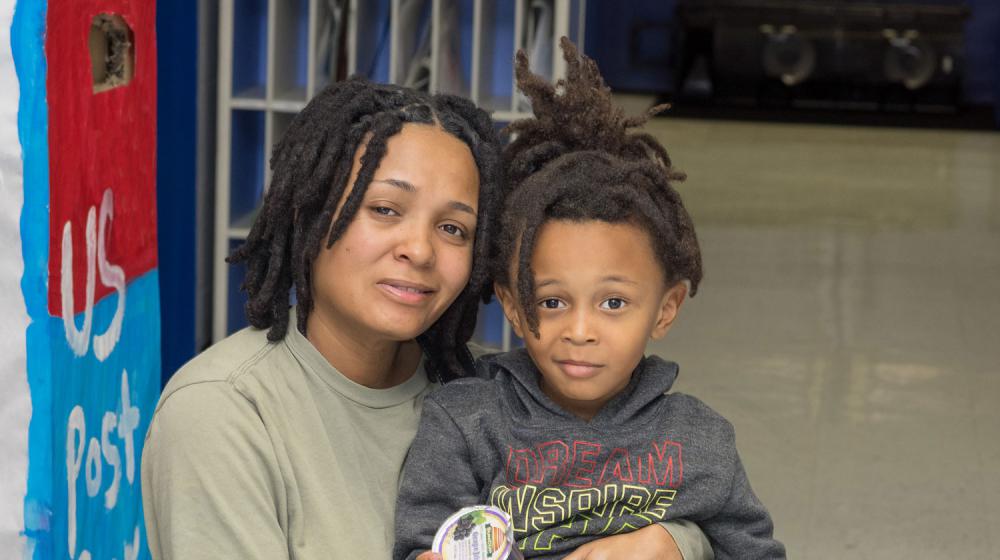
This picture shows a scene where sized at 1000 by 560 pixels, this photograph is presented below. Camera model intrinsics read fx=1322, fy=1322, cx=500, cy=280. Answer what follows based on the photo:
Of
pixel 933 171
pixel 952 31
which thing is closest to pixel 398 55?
pixel 933 171

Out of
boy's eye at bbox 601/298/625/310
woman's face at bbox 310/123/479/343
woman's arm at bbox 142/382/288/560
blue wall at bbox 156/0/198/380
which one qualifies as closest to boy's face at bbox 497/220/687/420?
boy's eye at bbox 601/298/625/310

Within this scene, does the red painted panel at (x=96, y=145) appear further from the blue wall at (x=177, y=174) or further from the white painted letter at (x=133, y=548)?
the blue wall at (x=177, y=174)

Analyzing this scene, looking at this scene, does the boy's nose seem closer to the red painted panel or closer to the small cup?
the small cup

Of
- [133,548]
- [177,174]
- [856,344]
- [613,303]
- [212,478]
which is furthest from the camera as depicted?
[856,344]

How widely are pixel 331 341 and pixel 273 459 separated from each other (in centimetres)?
19

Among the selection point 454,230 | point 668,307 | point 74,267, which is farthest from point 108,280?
point 668,307

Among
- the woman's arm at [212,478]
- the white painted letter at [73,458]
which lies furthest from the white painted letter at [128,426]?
the woman's arm at [212,478]

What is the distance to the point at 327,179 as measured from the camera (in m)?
1.46

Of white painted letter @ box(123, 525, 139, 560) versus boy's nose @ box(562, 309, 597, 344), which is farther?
white painted letter @ box(123, 525, 139, 560)

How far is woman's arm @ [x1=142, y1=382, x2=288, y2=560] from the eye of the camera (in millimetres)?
1287

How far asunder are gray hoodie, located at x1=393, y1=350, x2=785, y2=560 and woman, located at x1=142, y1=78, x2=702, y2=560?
0.04m

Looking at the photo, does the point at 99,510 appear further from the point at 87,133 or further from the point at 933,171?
the point at 933,171

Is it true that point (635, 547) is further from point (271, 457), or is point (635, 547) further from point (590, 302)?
point (271, 457)

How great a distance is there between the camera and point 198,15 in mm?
3529
